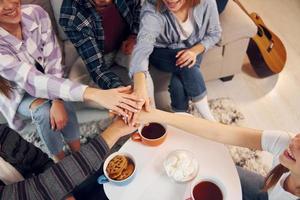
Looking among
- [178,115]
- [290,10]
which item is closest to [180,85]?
[178,115]

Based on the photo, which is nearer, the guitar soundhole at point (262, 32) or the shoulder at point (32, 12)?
the shoulder at point (32, 12)

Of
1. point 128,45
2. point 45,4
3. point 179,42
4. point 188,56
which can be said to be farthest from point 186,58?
point 45,4

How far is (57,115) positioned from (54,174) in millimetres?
484

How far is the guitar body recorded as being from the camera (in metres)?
1.99

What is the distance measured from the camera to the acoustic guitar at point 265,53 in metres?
1.99

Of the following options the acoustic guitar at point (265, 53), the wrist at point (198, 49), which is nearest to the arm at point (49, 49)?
the wrist at point (198, 49)

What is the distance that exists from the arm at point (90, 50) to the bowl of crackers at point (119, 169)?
0.53 m

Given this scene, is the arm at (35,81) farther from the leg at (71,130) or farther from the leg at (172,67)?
the leg at (172,67)

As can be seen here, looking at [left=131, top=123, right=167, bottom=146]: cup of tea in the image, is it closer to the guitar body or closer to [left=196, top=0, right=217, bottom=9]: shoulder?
[left=196, top=0, right=217, bottom=9]: shoulder

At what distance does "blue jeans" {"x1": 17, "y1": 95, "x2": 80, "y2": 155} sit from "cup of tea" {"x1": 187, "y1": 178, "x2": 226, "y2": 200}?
2.56 ft

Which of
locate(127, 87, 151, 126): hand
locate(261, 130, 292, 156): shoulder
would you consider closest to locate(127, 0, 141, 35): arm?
locate(127, 87, 151, 126): hand

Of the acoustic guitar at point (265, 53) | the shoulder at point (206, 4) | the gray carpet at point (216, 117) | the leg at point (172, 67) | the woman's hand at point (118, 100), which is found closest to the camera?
the woman's hand at point (118, 100)

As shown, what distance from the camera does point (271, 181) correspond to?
40.1 inches

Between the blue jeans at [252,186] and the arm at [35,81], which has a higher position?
the arm at [35,81]
